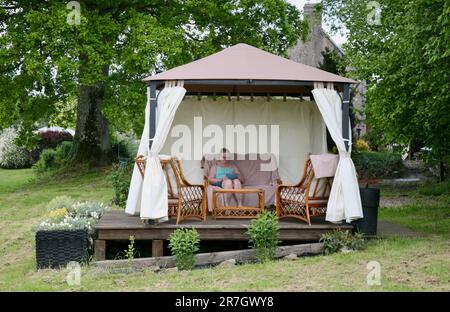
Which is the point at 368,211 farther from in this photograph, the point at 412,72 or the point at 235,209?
the point at 412,72

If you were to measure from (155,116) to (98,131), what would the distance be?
12.3 meters

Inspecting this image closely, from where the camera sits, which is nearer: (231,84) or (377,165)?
(231,84)

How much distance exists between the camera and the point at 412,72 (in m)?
10.9

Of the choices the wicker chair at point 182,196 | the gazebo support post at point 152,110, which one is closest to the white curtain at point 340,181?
the wicker chair at point 182,196

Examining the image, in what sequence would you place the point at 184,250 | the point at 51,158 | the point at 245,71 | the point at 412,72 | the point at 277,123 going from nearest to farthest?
1. the point at 184,250
2. the point at 245,71
3. the point at 412,72
4. the point at 277,123
5. the point at 51,158

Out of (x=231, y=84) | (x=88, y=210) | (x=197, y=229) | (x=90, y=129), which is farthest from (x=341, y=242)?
(x=90, y=129)

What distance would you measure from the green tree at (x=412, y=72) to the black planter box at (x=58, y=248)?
518cm

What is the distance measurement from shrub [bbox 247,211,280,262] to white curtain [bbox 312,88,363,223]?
92 cm

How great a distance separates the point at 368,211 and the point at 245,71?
8.07 feet

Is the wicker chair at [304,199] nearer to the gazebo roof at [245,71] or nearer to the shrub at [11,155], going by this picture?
the gazebo roof at [245,71]

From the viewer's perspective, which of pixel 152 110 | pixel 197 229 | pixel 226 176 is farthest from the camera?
pixel 226 176

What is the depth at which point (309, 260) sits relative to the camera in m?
7.60

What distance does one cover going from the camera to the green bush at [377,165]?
20984mm
